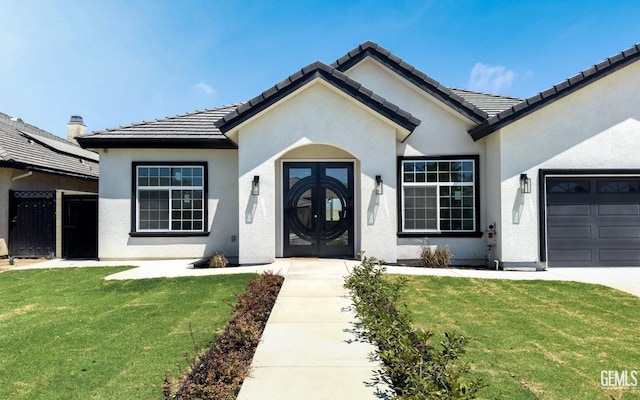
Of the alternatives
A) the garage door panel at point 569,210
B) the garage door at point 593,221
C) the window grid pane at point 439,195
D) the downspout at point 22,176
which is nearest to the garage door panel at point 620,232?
the garage door at point 593,221

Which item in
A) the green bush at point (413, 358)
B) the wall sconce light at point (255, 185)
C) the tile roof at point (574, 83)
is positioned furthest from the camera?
the wall sconce light at point (255, 185)

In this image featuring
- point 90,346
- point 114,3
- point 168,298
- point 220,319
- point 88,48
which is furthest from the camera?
point 88,48


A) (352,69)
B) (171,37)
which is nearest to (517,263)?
(352,69)

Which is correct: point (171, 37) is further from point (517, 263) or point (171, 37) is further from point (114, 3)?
point (517, 263)

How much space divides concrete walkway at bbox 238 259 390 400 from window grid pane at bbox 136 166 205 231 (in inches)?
243

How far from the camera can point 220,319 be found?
5.42 metres

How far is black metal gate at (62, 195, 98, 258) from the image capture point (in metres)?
11.5

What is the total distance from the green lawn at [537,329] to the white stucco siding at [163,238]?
6.51 m

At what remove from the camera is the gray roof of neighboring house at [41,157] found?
12117 millimetres

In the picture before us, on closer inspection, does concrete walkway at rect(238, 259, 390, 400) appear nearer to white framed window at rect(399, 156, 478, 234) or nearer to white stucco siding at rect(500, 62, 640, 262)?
white framed window at rect(399, 156, 478, 234)

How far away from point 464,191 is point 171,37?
12.1 metres

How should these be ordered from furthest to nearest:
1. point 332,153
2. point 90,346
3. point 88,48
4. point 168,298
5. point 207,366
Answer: point 88,48 → point 332,153 → point 168,298 → point 90,346 → point 207,366

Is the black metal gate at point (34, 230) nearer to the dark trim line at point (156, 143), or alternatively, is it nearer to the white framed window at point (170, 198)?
the dark trim line at point (156, 143)

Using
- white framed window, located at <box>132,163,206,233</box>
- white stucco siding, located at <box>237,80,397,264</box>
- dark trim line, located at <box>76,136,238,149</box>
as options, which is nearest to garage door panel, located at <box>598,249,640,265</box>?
white stucco siding, located at <box>237,80,397,264</box>
